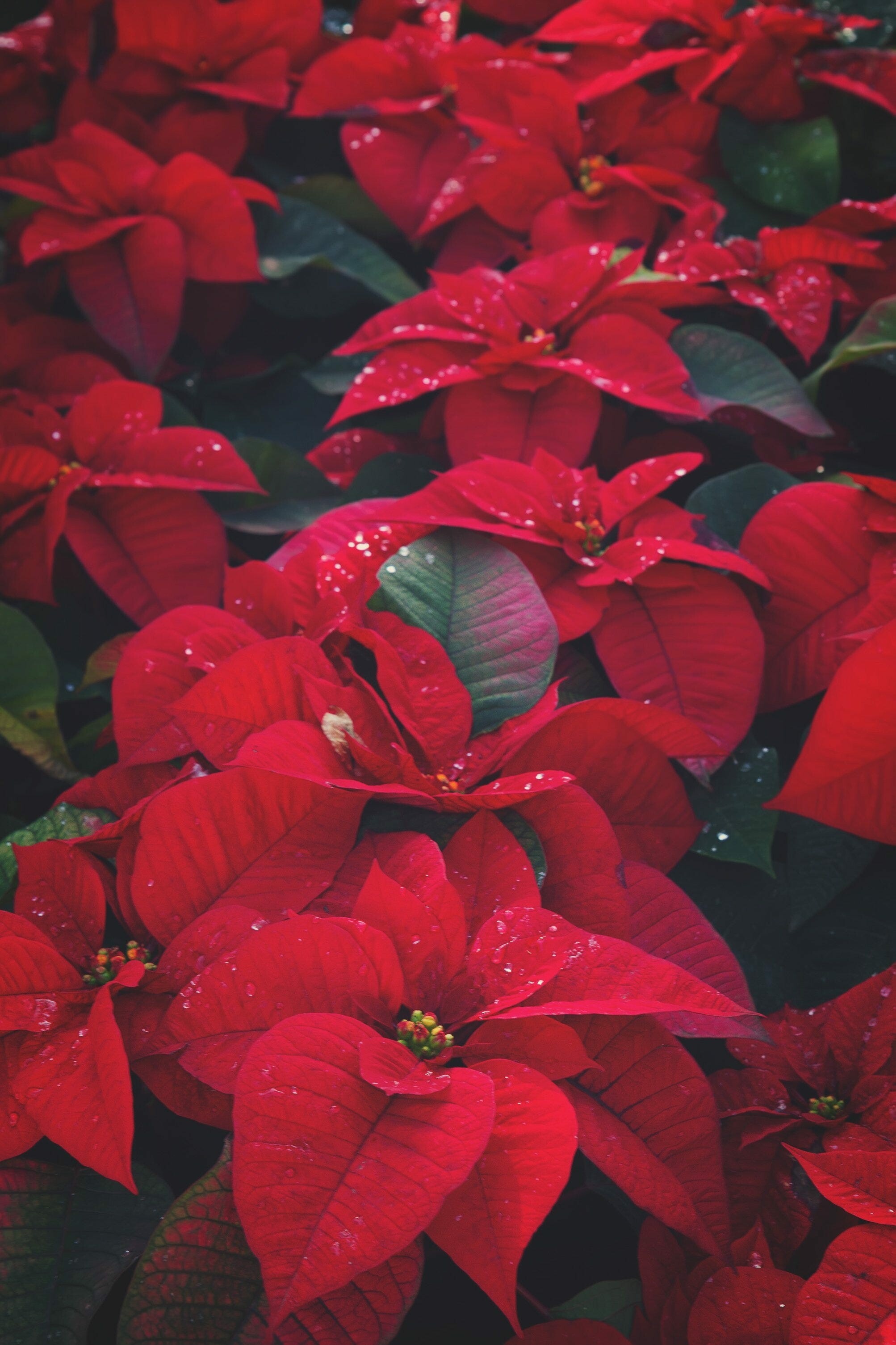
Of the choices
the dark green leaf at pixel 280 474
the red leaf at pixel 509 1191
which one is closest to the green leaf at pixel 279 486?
the dark green leaf at pixel 280 474

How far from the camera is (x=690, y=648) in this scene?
0.58m

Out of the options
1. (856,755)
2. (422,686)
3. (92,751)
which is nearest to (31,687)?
(92,751)

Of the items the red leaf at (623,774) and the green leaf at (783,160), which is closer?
the red leaf at (623,774)

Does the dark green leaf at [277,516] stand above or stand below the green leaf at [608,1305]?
above

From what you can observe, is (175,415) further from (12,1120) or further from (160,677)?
(12,1120)

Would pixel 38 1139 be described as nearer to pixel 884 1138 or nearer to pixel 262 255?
pixel 884 1138

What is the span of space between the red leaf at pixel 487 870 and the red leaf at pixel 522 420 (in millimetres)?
313

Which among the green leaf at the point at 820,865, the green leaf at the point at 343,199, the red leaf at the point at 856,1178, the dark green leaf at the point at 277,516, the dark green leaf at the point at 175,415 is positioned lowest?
the green leaf at the point at 820,865

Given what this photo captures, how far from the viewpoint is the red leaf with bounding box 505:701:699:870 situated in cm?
51

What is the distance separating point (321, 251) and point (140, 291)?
0.18 m

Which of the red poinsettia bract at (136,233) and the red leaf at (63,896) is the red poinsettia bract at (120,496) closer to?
the red poinsettia bract at (136,233)

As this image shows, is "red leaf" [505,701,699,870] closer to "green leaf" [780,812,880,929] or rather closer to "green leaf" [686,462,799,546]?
"green leaf" [780,812,880,929]

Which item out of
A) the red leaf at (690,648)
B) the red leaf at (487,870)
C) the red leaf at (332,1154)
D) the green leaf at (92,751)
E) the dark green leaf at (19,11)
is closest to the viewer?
the red leaf at (332,1154)

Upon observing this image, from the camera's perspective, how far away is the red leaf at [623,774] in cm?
51
